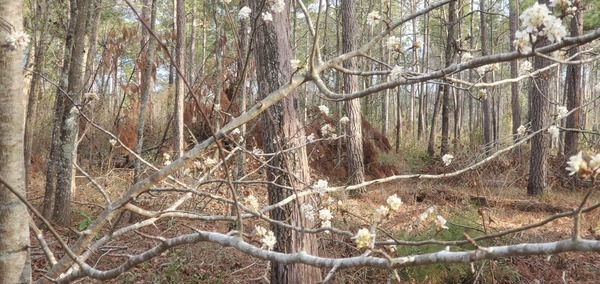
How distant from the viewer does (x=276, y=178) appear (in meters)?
2.45

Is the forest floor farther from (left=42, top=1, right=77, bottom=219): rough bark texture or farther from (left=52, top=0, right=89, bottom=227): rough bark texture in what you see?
(left=42, top=1, right=77, bottom=219): rough bark texture

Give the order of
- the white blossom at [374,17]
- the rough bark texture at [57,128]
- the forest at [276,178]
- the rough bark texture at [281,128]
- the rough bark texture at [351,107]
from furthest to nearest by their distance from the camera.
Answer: the rough bark texture at [351,107]
the rough bark texture at [57,128]
the rough bark texture at [281,128]
the white blossom at [374,17]
the forest at [276,178]

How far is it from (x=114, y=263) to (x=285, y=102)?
2.90m

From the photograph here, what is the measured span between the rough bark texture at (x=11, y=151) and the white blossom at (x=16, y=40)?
0.05ft

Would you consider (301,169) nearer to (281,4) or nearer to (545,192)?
(281,4)

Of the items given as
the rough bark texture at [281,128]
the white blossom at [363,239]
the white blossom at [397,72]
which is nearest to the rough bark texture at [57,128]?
the rough bark texture at [281,128]

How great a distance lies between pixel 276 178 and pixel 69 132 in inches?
155

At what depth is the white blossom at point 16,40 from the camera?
5.05ft

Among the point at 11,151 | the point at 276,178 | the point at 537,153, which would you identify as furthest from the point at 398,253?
the point at 537,153

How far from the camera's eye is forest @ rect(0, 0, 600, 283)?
1.54 m

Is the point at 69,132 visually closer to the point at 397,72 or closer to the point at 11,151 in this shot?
the point at 11,151

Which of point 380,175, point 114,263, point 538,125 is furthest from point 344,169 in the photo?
point 114,263

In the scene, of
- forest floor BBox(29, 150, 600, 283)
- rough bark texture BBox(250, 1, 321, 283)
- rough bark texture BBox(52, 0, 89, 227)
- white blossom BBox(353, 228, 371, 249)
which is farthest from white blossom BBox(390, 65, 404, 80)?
rough bark texture BBox(52, 0, 89, 227)

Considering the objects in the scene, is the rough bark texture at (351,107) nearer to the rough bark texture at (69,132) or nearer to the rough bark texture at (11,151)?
the rough bark texture at (69,132)
